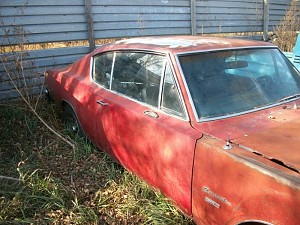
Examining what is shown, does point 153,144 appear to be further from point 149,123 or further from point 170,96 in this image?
point 170,96

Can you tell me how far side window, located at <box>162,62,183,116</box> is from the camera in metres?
2.58

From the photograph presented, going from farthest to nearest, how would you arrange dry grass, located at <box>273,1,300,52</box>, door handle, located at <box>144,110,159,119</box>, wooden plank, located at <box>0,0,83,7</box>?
1. dry grass, located at <box>273,1,300,52</box>
2. wooden plank, located at <box>0,0,83,7</box>
3. door handle, located at <box>144,110,159,119</box>

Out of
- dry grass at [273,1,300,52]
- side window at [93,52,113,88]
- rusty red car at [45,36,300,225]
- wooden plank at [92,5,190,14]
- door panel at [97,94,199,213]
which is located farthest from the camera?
dry grass at [273,1,300,52]

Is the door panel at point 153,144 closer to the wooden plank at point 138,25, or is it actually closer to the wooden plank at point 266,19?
the wooden plank at point 138,25

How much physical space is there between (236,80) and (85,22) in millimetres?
4068

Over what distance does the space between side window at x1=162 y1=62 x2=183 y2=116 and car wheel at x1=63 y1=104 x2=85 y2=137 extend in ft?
5.74

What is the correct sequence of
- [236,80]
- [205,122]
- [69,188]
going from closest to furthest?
[205,122] → [236,80] → [69,188]

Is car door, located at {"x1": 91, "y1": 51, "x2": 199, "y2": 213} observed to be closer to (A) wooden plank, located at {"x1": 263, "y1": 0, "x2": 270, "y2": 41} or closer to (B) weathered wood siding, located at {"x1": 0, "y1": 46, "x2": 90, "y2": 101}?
(B) weathered wood siding, located at {"x1": 0, "y1": 46, "x2": 90, "y2": 101}

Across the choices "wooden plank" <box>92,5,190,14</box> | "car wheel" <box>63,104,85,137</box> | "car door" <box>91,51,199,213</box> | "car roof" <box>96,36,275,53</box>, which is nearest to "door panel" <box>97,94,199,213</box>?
"car door" <box>91,51,199,213</box>

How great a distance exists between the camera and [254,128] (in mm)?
2328

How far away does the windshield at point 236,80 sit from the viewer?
102 inches

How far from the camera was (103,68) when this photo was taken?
12.1ft

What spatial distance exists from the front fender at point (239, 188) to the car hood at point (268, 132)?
7cm

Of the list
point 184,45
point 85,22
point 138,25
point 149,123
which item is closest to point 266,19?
point 138,25
